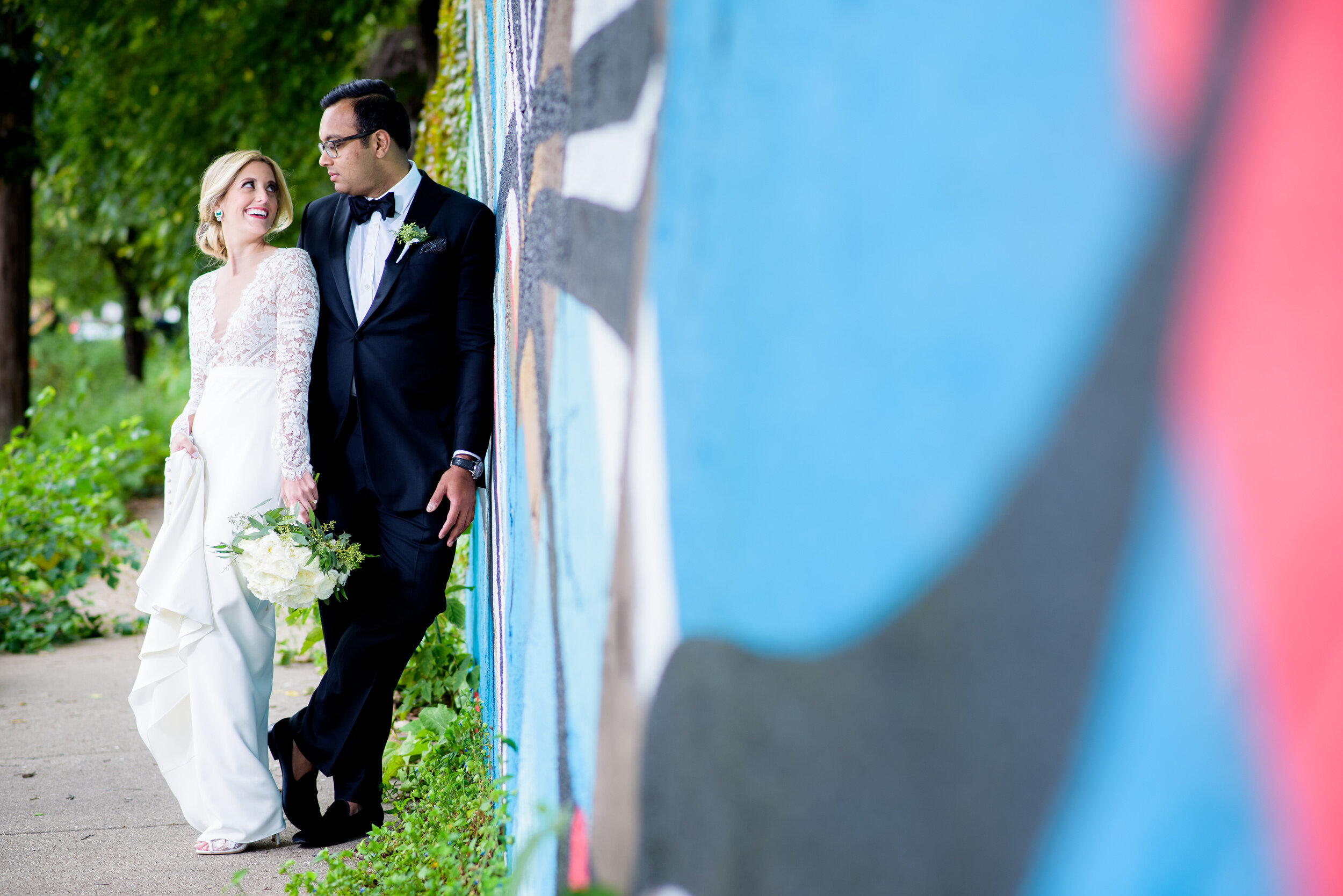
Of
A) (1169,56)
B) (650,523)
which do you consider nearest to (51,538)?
(650,523)

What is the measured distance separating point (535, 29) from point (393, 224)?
137cm

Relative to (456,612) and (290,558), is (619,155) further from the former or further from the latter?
(456,612)

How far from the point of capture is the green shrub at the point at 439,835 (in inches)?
113

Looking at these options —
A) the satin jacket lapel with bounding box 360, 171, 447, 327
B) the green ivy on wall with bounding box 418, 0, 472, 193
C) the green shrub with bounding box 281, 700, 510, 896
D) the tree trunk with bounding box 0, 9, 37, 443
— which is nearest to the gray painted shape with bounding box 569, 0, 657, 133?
the green shrub with bounding box 281, 700, 510, 896

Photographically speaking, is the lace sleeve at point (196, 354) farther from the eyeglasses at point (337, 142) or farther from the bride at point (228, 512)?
the eyeglasses at point (337, 142)

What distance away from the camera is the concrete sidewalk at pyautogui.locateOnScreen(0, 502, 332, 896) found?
3.46 metres

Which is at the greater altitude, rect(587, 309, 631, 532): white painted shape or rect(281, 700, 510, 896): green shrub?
rect(587, 309, 631, 532): white painted shape

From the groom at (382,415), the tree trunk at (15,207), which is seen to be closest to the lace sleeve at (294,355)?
the groom at (382,415)

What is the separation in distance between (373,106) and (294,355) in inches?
33.9

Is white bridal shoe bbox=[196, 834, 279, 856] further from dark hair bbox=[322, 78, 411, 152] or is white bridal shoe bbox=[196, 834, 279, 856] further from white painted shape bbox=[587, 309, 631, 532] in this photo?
white painted shape bbox=[587, 309, 631, 532]

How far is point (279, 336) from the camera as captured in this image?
359 centimetres

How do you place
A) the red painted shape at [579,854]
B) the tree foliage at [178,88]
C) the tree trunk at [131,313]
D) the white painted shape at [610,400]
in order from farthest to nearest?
1. the tree trunk at [131,313]
2. the tree foliage at [178,88]
3. the red painted shape at [579,854]
4. the white painted shape at [610,400]

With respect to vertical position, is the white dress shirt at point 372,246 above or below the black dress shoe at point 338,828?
above

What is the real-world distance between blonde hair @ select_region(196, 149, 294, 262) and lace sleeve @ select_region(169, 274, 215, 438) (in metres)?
0.13
